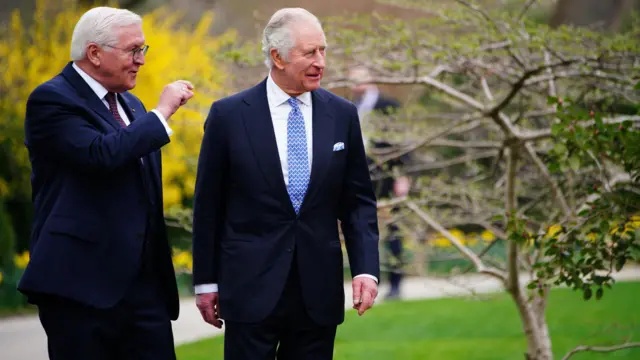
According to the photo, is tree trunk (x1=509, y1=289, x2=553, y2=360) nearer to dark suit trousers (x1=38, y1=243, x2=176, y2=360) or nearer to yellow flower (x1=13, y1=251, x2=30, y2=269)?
dark suit trousers (x1=38, y1=243, x2=176, y2=360)

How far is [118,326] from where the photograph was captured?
3582 mm

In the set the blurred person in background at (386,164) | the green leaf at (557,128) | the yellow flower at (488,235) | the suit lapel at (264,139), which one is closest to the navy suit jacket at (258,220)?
the suit lapel at (264,139)

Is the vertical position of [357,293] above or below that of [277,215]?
below

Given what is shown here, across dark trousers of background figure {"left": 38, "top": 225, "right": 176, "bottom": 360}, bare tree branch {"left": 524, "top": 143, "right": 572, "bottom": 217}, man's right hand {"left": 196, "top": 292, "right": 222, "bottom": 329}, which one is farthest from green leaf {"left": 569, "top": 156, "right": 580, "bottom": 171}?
dark trousers of background figure {"left": 38, "top": 225, "right": 176, "bottom": 360}

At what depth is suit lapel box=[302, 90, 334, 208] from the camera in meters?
3.74

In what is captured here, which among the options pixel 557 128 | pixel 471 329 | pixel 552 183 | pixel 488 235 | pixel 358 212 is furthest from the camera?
pixel 488 235

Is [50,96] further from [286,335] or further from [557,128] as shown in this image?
[557,128]

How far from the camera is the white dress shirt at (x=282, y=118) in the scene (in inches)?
148

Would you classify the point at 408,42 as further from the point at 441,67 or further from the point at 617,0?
the point at 617,0

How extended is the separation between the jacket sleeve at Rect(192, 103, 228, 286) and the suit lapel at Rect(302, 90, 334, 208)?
330 millimetres

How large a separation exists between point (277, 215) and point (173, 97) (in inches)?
22.6

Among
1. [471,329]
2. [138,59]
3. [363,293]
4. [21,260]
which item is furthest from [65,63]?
[363,293]

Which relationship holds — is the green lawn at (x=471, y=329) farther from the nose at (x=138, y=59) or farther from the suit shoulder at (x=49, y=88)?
the suit shoulder at (x=49, y=88)

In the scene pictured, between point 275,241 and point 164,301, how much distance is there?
0.46 m
